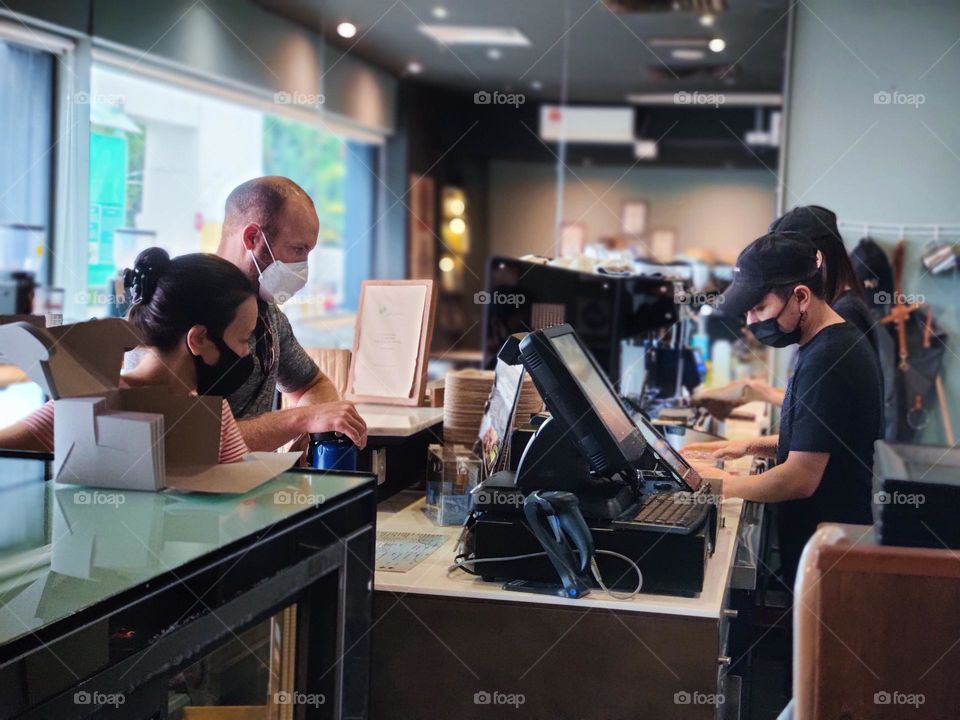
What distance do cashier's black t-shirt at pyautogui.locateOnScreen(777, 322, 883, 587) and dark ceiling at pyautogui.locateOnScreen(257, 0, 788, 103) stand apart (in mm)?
5424

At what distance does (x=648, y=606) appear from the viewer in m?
1.93

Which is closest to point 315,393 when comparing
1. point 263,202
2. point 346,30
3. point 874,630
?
point 263,202

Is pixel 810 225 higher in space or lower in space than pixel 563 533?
higher

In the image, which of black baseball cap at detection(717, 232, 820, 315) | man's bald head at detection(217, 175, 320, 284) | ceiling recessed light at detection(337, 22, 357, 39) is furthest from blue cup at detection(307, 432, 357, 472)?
ceiling recessed light at detection(337, 22, 357, 39)

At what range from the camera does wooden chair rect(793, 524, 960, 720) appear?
1.50 meters

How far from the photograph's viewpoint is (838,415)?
2.48 meters

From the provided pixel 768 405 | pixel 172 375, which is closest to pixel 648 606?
pixel 172 375

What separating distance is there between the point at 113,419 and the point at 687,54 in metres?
8.65

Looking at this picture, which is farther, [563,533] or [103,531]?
[563,533]

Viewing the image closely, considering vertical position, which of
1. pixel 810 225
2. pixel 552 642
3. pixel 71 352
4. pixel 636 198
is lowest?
pixel 552 642

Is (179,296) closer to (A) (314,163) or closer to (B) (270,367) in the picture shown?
(B) (270,367)

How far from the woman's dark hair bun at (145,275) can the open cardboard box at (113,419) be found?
0.44 meters

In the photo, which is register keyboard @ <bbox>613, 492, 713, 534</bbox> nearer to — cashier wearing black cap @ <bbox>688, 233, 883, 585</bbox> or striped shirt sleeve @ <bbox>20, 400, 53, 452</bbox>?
cashier wearing black cap @ <bbox>688, 233, 883, 585</bbox>

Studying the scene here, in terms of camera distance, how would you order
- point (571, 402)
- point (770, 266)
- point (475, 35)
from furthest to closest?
point (475, 35) < point (770, 266) < point (571, 402)
